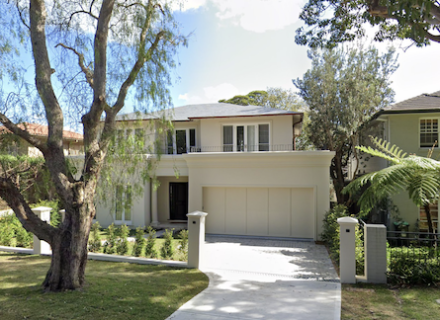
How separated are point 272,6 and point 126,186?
6.46 meters

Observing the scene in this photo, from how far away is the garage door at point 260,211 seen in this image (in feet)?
46.6

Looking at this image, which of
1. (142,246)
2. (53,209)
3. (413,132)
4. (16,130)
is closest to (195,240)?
(142,246)

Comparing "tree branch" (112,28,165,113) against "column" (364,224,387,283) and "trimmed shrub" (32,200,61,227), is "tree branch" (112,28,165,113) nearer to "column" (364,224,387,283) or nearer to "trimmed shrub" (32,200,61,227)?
"column" (364,224,387,283)

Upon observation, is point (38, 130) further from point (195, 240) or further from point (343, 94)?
point (343, 94)

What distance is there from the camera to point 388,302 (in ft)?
21.1

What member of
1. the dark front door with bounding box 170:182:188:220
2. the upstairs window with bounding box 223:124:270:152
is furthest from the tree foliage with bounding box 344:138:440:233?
the dark front door with bounding box 170:182:188:220

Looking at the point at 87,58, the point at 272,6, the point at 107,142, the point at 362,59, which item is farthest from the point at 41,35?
the point at 362,59

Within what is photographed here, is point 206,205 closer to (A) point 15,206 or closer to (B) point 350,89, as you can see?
(A) point 15,206

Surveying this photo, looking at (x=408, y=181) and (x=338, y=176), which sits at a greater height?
(x=338, y=176)

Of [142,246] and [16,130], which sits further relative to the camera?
[142,246]

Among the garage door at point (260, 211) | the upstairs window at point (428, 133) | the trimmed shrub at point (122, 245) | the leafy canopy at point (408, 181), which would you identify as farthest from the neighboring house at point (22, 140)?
the upstairs window at point (428, 133)

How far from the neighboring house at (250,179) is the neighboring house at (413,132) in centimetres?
436

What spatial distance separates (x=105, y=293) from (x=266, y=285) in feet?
12.2

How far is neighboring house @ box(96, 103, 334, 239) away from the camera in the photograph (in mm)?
13984
